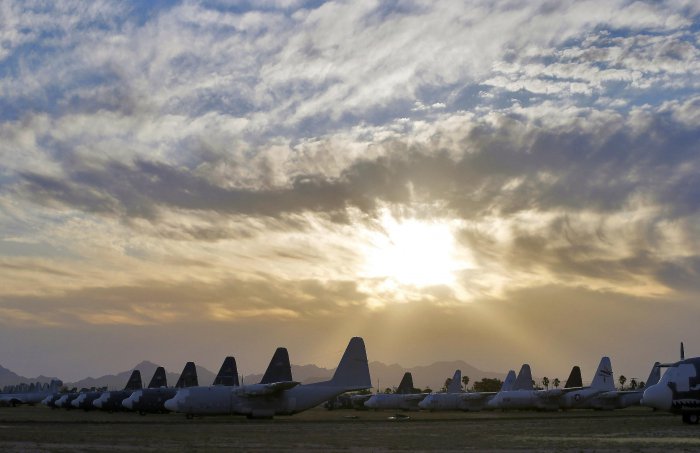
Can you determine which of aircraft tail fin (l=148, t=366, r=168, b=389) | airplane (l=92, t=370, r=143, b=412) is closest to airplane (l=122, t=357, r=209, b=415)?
airplane (l=92, t=370, r=143, b=412)

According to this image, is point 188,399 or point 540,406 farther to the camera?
point 540,406

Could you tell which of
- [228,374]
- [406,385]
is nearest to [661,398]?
[228,374]

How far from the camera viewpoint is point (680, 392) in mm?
50594

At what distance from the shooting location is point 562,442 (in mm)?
38000

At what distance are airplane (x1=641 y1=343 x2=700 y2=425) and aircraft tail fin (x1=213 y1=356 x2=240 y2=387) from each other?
50.9 m

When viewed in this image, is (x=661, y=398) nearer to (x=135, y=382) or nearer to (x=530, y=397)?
(x=530, y=397)

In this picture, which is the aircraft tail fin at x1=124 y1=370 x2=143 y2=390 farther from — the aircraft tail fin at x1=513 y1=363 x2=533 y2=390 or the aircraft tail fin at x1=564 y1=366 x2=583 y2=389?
the aircraft tail fin at x1=564 y1=366 x2=583 y2=389

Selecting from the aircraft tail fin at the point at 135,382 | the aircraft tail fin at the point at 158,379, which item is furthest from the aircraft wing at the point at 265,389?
the aircraft tail fin at the point at 135,382

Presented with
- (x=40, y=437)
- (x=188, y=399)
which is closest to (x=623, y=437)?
(x=40, y=437)

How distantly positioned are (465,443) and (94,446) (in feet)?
62.4

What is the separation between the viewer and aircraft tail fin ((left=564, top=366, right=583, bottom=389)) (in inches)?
4387

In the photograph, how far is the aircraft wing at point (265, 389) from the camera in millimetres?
71750

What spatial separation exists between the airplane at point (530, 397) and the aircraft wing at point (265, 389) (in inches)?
1808

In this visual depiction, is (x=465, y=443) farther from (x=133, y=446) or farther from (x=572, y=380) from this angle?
(x=572, y=380)
